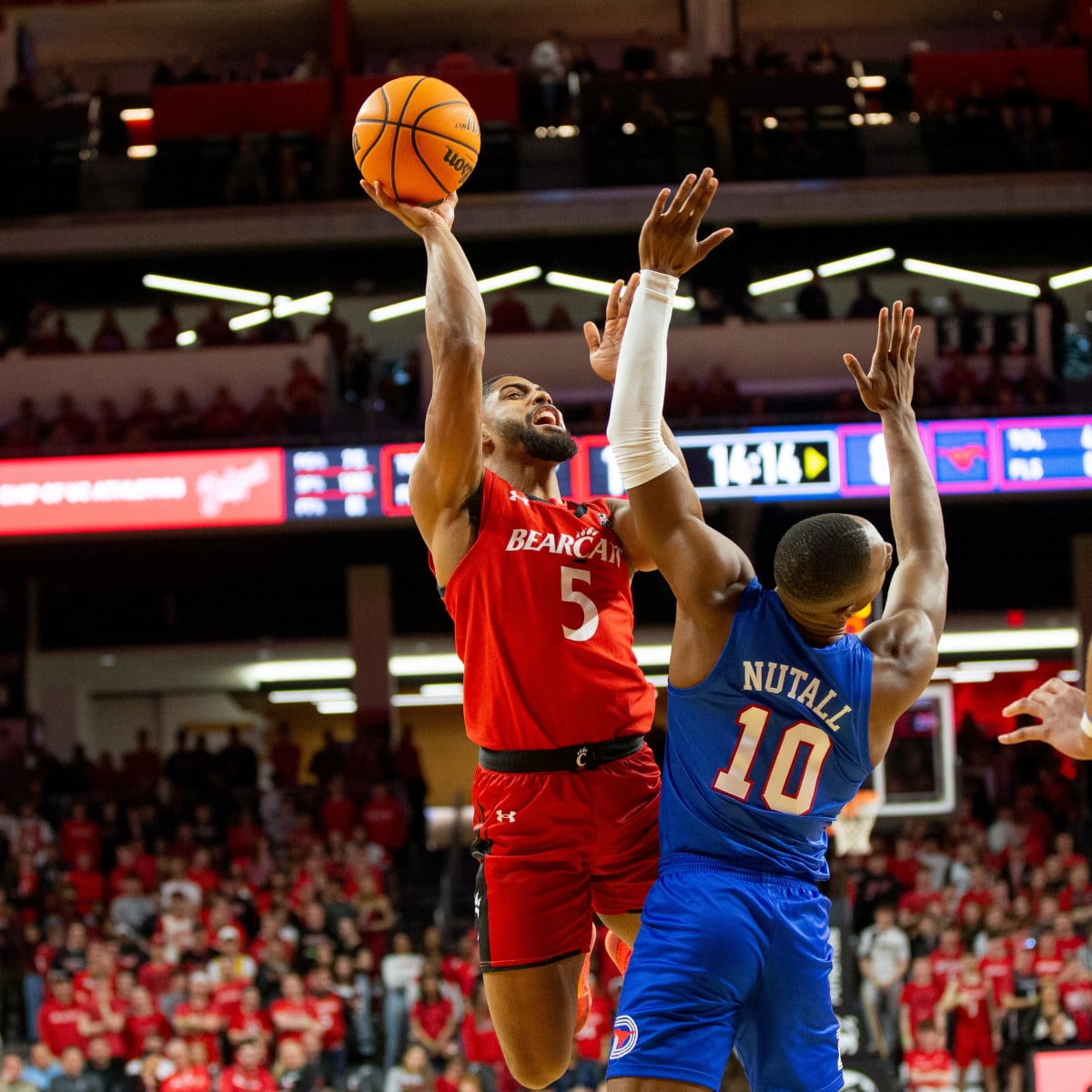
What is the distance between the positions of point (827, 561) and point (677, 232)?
95 cm

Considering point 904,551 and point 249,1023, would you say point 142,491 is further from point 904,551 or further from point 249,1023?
point 904,551

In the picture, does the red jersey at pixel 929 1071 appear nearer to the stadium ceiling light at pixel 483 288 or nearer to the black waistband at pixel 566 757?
the black waistband at pixel 566 757

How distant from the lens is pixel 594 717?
14.4ft

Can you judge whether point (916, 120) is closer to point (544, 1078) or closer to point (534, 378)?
point (534, 378)

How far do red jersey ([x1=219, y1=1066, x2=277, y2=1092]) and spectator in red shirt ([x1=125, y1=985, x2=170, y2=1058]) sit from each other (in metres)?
0.81

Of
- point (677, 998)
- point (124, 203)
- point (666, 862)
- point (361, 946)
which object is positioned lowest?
point (361, 946)

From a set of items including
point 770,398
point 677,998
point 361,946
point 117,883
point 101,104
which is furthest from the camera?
point 101,104

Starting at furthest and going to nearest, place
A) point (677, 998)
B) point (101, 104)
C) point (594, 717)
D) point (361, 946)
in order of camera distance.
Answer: point (101, 104), point (361, 946), point (594, 717), point (677, 998)

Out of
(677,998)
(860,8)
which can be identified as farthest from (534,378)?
(677,998)

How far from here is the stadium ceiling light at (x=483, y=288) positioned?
2108 cm

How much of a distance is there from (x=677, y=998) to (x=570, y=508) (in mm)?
1602

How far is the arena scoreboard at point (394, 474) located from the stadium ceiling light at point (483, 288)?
6209 mm

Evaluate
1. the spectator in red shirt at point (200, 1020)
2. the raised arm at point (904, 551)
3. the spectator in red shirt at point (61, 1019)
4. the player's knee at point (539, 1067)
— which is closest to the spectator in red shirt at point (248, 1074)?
the spectator in red shirt at point (200, 1020)

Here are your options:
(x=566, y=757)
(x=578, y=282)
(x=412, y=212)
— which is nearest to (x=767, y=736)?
(x=566, y=757)
